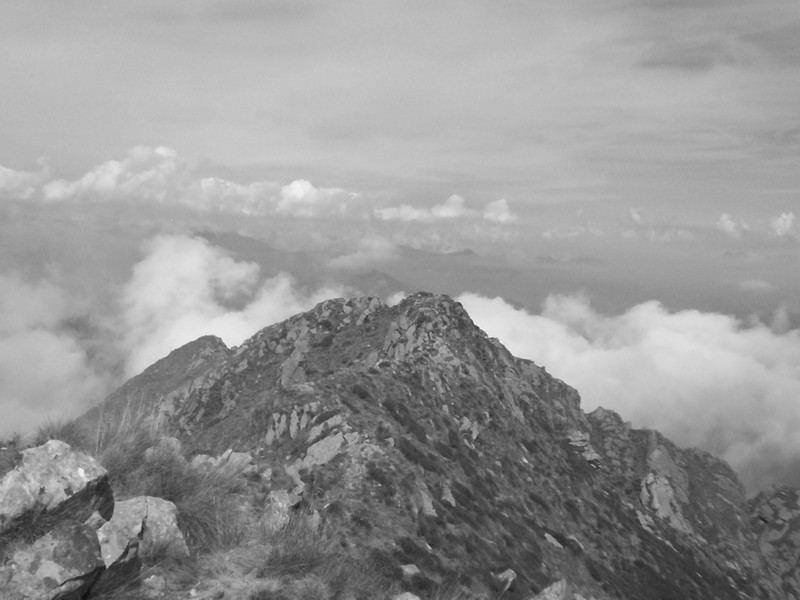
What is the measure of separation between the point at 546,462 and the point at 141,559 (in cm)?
13898

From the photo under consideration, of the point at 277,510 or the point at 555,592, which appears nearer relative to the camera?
the point at 277,510

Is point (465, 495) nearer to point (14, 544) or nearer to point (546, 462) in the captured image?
point (546, 462)

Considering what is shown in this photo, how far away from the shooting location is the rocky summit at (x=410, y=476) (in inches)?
536

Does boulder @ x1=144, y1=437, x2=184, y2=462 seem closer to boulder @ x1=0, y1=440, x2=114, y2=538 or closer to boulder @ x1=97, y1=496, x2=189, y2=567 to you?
boulder @ x1=97, y1=496, x2=189, y2=567

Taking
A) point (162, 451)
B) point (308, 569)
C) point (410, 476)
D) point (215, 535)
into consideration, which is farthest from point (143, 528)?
point (410, 476)

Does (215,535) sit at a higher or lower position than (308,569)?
higher

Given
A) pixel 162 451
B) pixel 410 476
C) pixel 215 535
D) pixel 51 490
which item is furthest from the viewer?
pixel 410 476

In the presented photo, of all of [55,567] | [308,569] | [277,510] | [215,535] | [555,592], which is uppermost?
[55,567]

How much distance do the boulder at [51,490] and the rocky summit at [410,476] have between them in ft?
0.17

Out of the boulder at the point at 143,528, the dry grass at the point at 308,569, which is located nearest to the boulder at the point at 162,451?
the boulder at the point at 143,528

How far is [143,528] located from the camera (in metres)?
10.6

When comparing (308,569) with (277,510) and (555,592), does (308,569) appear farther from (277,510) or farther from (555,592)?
(555,592)

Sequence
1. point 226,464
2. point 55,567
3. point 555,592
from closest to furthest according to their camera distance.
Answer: point 55,567 < point 226,464 < point 555,592

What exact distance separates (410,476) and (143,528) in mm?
77906
